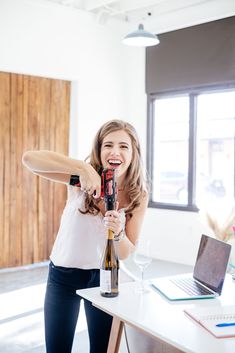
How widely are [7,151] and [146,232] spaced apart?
2.11 m

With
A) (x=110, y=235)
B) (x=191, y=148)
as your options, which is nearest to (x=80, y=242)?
(x=110, y=235)

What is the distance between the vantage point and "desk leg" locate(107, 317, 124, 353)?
1.74m

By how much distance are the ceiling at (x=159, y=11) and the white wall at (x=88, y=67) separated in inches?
4.5

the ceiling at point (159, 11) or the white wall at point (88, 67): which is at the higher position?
the ceiling at point (159, 11)

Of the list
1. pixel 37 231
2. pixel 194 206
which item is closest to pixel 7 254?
pixel 37 231

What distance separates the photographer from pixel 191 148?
18.2ft

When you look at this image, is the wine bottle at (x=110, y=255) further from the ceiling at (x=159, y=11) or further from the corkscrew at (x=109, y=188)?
the ceiling at (x=159, y=11)

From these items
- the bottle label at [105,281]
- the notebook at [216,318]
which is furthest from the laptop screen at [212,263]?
the bottle label at [105,281]

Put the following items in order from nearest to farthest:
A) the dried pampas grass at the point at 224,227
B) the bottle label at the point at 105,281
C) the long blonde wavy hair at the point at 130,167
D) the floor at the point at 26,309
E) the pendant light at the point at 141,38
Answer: the bottle label at the point at 105,281
the long blonde wavy hair at the point at 130,167
the floor at the point at 26,309
the dried pampas grass at the point at 224,227
the pendant light at the point at 141,38

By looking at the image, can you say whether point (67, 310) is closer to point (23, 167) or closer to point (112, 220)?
point (112, 220)

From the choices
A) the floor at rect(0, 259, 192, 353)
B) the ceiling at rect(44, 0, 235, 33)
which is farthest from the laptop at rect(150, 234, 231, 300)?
the ceiling at rect(44, 0, 235, 33)

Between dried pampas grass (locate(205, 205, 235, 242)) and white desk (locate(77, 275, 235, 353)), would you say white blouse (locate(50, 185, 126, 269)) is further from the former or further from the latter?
dried pampas grass (locate(205, 205, 235, 242))

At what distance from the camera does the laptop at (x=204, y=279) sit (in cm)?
183

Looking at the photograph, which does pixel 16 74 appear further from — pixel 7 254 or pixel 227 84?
pixel 227 84
